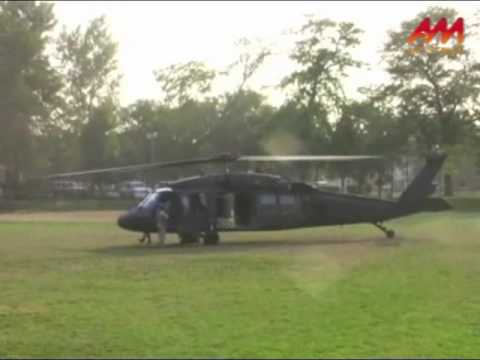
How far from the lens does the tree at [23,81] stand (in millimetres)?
73550

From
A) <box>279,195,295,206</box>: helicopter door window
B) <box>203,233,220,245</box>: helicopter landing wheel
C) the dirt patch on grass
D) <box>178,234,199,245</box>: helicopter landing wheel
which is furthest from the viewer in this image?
the dirt patch on grass

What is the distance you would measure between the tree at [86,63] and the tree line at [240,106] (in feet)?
0.39

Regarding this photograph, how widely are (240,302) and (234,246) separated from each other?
525 inches

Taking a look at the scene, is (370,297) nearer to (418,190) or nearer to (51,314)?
(51,314)

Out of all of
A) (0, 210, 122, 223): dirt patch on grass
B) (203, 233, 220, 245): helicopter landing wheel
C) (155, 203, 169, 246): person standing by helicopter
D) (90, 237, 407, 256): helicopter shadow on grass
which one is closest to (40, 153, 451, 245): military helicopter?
(203, 233, 220, 245): helicopter landing wheel

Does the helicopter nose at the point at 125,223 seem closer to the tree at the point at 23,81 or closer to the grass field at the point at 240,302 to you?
the grass field at the point at 240,302

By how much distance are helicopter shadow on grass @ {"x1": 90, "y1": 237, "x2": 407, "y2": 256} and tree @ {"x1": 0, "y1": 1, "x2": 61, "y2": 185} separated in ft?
161

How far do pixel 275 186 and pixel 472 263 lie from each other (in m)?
9.34

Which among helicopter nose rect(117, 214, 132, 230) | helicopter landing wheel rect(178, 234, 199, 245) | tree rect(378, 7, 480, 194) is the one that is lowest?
helicopter landing wheel rect(178, 234, 199, 245)

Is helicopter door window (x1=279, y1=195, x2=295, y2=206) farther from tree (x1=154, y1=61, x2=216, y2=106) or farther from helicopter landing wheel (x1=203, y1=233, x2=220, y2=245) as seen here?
tree (x1=154, y1=61, x2=216, y2=106)

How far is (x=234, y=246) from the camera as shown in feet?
86.7

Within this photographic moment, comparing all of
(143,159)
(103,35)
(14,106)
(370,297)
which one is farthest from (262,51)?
(370,297)

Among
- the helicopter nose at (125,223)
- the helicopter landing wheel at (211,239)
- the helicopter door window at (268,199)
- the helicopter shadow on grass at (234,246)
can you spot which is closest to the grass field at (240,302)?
the helicopter shadow on grass at (234,246)

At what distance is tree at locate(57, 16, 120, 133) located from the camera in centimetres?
8706
